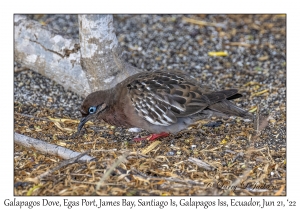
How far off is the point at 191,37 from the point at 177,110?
443cm

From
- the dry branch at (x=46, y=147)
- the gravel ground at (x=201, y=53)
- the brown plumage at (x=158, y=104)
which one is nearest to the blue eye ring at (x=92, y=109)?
the brown plumage at (x=158, y=104)

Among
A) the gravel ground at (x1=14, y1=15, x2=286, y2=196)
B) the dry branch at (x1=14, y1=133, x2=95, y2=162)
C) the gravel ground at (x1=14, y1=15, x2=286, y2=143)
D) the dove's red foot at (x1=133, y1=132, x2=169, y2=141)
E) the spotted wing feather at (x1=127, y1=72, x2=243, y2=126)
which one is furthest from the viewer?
the gravel ground at (x1=14, y1=15, x2=286, y2=143)

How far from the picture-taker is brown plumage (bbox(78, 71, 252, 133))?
7.23m

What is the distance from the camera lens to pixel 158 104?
7.22 metres

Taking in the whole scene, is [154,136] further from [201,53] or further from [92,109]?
[201,53]

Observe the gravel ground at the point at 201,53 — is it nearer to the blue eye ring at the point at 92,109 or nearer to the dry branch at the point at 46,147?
the blue eye ring at the point at 92,109

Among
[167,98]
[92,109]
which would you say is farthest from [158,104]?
[92,109]

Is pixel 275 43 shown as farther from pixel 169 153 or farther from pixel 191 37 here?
pixel 169 153

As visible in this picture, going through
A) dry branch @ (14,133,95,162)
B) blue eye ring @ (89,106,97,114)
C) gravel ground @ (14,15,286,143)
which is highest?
gravel ground @ (14,15,286,143)

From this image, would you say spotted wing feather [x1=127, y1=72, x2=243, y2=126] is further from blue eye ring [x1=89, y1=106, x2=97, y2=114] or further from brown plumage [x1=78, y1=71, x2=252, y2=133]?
blue eye ring [x1=89, y1=106, x2=97, y2=114]

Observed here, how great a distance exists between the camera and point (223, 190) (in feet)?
19.4

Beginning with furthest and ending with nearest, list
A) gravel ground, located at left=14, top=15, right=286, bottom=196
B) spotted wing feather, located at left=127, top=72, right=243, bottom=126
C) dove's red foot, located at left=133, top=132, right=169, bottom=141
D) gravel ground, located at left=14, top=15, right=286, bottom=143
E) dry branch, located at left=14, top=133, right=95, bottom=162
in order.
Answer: gravel ground, located at left=14, top=15, right=286, bottom=143
dove's red foot, located at left=133, top=132, right=169, bottom=141
spotted wing feather, located at left=127, top=72, right=243, bottom=126
dry branch, located at left=14, top=133, right=95, bottom=162
gravel ground, located at left=14, top=15, right=286, bottom=196

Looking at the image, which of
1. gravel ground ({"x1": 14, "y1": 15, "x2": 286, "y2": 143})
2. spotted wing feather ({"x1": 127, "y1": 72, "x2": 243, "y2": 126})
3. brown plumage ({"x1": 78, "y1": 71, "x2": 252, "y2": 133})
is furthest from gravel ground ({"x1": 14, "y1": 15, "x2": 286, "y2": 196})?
spotted wing feather ({"x1": 127, "y1": 72, "x2": 243, "y2": 126})

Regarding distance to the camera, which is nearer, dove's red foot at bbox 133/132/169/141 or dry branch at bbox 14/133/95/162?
dry branch at bbox 14/133/95/162
